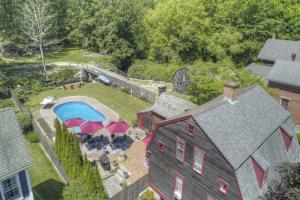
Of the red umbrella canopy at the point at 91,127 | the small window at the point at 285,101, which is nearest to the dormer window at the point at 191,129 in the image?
the red umbrella canopy at the point at 91,127

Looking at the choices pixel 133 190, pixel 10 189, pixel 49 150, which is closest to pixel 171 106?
pixel 133 190

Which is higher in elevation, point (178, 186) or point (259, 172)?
point (259, 172)

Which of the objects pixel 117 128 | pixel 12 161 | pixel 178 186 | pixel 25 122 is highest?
pixel 12 161

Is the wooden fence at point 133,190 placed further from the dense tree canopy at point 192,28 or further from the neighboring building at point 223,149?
the dense tree canopy at point 192,28

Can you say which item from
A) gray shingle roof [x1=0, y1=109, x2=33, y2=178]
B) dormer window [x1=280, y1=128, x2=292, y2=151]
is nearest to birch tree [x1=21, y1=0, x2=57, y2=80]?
gray shingle roof [x1=0, y1=109, x2=33, y2=178]

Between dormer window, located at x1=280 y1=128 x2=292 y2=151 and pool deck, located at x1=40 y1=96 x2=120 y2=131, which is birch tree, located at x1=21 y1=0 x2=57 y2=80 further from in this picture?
dormer window, located at x1=280 y1=128 x2=292 y2=151

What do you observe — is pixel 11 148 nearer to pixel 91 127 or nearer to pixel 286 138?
pixel 91 127

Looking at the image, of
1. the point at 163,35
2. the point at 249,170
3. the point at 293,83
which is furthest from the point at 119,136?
the point at 163,35
